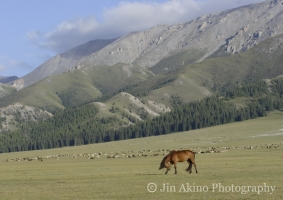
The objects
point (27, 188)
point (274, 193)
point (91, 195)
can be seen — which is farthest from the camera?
point (27, 188)

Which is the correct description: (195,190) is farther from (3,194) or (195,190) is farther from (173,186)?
(3,194)

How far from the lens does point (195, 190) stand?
26.9 metres

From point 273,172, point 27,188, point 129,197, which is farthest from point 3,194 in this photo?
point 273,172

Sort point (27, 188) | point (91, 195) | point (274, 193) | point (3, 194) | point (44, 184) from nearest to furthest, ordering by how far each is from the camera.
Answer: point (274, 193) < point (91, 195) < point (3, 194) < point (27, 188) < point (44, 184)

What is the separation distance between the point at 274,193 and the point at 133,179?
12149mm

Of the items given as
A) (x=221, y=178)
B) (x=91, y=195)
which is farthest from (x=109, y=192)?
(x=221, y=178)

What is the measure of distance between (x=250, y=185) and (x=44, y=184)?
45.8ft

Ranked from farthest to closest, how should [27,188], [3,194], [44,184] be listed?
1. [44,184]
2. [27,188]
3. [3,194]

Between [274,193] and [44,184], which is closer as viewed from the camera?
[274,193]

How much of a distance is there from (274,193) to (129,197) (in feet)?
23.6

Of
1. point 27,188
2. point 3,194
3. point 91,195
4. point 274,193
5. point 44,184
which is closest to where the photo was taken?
point 274,193

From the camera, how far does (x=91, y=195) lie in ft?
88.0

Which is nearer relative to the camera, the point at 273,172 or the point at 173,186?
the point at 173,186

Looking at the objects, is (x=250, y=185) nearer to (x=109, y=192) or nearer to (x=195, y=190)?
(x=195, y=190)
